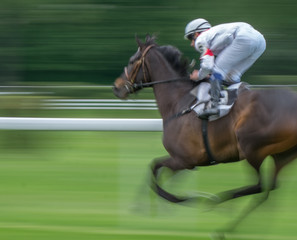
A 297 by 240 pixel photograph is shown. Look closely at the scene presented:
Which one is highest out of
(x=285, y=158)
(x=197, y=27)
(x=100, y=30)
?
(x=197, y=27)

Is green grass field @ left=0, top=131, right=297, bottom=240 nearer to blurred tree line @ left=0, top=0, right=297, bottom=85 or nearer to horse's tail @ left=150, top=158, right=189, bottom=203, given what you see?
horse's tail @ left=150, top=158, right=189, bottom=203

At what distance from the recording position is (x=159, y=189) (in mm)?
5117

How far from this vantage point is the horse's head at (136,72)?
5.52m

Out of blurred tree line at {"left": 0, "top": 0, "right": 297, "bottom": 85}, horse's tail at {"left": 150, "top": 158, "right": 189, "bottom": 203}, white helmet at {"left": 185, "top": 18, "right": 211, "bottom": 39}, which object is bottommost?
blurred tree line at {"left": 0, "top": 0, "right": 297, "bottom": 85}

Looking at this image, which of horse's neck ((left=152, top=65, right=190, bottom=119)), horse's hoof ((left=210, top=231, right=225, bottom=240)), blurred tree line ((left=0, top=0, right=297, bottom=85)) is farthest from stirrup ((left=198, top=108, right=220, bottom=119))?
blurred tree line ((left=0, top=0, right=297, bottom=85))

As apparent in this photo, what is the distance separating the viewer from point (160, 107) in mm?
5477

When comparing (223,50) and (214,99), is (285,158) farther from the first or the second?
(223,50)

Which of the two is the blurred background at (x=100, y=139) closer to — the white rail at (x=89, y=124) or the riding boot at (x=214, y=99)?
the white rail at (x=89, y=124)

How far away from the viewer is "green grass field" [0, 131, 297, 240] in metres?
5.00

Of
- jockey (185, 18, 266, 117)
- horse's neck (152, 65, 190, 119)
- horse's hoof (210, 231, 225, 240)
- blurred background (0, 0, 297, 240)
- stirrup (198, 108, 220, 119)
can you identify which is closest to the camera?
horse's hoof (210, 231, 225, 240)

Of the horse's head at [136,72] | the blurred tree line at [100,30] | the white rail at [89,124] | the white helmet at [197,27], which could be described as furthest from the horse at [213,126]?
the blurred tree line at [100,30]

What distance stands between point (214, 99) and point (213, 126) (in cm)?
21

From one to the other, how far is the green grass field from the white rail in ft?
0.90

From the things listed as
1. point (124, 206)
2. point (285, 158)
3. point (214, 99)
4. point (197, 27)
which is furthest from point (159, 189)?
point (197, 27)
